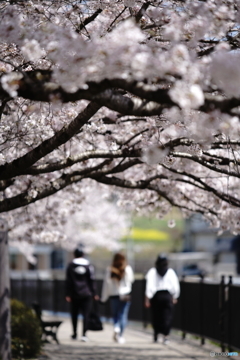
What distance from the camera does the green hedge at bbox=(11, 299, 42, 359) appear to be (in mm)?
10977

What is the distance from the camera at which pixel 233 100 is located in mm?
4852

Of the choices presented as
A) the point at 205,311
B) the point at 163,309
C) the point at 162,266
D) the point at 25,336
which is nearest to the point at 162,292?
the point at 163,309

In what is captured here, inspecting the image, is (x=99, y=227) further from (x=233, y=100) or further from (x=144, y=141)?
(x=233, y=100)

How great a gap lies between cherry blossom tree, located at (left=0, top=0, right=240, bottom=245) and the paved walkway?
2385 mm

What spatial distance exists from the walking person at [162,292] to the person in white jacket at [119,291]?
0.85 m

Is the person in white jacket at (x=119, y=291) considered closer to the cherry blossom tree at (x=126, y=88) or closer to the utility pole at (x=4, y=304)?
the cherry blossom tree at (x=126, y=88)

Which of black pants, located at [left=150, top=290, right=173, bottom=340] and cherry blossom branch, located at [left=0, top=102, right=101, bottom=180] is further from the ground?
cherry blossom branch, located at [left=0, top=102, right=101, bottom=180]

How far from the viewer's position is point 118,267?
13.5m

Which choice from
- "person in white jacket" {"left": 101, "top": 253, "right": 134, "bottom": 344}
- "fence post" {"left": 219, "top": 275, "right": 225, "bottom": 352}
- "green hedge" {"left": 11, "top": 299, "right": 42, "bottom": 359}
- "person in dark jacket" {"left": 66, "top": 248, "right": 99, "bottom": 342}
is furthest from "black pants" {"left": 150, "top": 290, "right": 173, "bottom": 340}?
"green hedge" {"left": 11, "top": 299, "right": 42, "bottom": 359}

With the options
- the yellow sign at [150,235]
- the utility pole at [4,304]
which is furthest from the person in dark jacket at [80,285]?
the yellow sign at [150,235]

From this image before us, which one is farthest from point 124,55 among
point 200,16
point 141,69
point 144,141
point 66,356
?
point 66,356

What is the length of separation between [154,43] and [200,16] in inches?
43.1

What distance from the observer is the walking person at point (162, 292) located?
41.2ft

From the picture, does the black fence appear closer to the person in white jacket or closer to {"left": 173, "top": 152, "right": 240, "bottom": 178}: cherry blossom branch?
the person in white jacket
